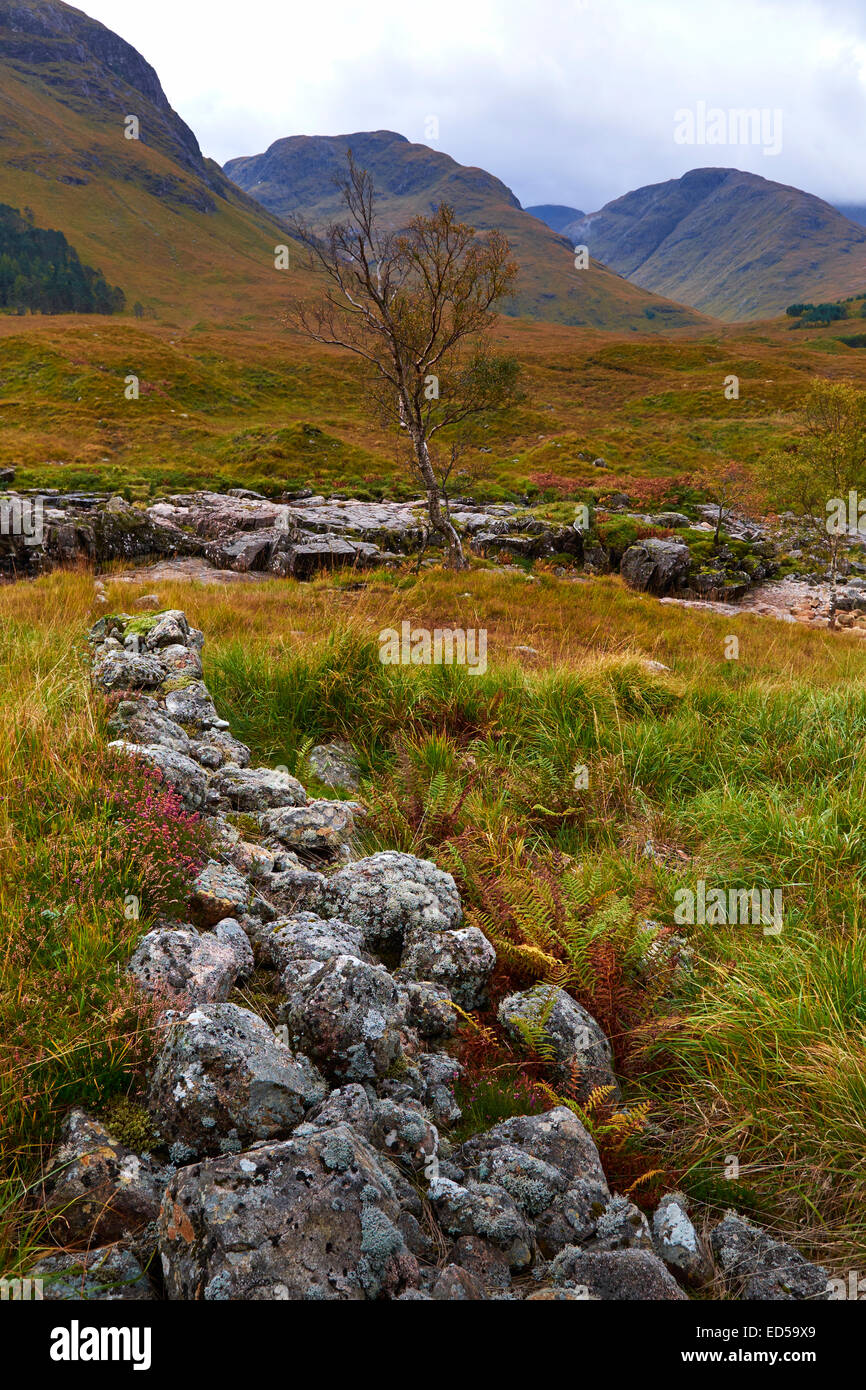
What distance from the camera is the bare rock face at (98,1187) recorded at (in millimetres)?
2086

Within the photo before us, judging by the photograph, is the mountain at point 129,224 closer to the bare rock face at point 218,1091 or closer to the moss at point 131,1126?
the bare rock face at point 218,1091

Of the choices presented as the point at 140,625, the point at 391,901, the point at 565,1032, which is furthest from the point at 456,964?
the point at 140,625

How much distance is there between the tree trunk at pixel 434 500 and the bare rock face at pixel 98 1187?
19138 mm

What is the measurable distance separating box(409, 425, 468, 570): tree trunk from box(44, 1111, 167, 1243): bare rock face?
1914 cm

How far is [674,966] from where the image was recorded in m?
3.88

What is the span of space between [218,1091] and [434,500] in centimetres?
1943

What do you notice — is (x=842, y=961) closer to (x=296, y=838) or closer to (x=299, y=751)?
(x=296, y=838)

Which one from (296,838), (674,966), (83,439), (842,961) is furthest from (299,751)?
(83,439)

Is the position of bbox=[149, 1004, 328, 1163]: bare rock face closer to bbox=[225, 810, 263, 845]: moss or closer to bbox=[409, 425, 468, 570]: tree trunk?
bbox=[225, 810, 263, 845]: moss

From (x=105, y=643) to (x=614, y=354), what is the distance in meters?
98.2

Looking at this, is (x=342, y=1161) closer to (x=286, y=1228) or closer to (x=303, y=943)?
(x=286, y=1228)
